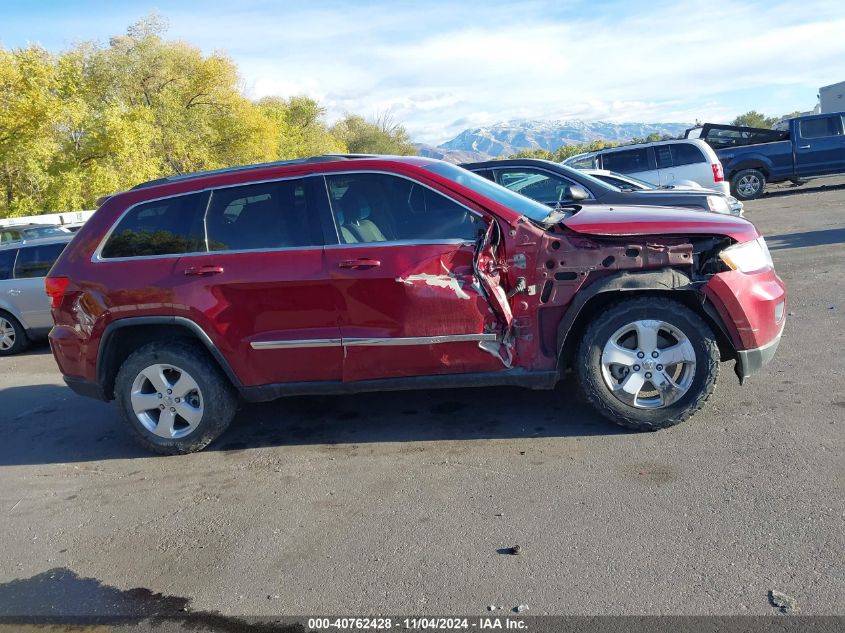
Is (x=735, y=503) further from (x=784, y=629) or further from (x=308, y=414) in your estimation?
(x=308, y=414)

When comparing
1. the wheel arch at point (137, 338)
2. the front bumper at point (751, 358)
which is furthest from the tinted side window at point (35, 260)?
the front bumper at point (751, 358)

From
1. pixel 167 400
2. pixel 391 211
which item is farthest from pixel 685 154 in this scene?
pixel 167 400

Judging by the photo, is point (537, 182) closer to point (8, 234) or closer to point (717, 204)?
point (717, 204)

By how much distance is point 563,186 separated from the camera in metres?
8.71

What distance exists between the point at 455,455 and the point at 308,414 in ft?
4.96

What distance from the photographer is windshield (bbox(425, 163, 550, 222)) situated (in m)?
4.45

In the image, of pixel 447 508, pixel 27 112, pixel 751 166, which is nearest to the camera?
pixel 447 508

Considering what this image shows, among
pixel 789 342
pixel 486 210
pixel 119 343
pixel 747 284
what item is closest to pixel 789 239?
pixel 789 342

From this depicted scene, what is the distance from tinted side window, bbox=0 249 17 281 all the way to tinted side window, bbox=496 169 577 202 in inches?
261

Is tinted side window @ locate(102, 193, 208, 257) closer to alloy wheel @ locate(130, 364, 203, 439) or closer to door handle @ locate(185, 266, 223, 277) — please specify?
door handle @ locate(185, 266, 223, 277)

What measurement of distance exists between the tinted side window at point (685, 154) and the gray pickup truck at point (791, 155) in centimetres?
475

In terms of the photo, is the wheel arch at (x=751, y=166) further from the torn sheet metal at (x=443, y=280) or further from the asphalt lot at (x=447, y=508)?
the torn sheet metal at (x=443, y=280)

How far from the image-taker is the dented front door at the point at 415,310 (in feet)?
13.9

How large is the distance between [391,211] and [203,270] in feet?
4.26
